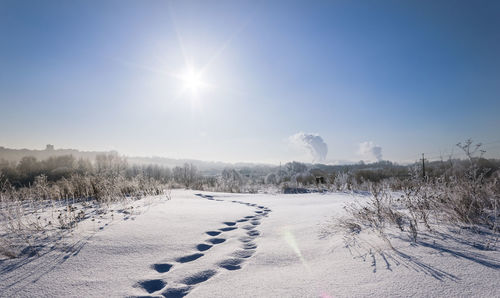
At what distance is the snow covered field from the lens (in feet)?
4.73

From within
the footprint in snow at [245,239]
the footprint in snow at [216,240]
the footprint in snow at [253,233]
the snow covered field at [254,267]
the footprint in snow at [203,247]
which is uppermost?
the snow covered field at [254,267]

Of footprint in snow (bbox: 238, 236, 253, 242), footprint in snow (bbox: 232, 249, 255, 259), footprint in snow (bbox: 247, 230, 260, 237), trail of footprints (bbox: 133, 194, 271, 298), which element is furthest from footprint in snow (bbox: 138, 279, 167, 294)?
footprint in snow (bbox: 247, 230, 260, 237)

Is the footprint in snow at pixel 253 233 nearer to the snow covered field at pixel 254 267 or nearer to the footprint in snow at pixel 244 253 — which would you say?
the snow covered field at pixel 254 267

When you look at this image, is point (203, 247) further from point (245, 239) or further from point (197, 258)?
point (245, 239)

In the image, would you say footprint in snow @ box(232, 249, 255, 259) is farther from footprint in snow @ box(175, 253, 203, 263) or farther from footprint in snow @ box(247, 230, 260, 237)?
footprint in snow @ box(247, 230, 260, 237)

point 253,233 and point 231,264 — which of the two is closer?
point 231,264

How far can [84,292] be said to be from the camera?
156cm

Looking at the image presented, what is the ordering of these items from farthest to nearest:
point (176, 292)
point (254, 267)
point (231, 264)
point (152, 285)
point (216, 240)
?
point (216, 240) → point (231, 264) → point (254, 267) → point (152, 285) → point (176, 292)

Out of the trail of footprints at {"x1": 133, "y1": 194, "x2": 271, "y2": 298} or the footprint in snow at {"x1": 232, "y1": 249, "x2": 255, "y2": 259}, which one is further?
the footprint in snow at {"x1": 232, "y1": 249, "x2": 255, "y2": 259}

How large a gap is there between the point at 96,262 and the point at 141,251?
1.22ft

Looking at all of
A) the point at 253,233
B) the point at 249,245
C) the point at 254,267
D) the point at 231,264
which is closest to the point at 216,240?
the point at 249,245

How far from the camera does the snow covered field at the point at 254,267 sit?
4.73 ft

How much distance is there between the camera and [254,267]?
1.95 meters

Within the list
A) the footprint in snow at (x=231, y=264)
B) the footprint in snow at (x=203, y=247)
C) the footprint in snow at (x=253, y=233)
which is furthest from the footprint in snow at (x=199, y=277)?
the footprint in snow at (x=253, y=233)
